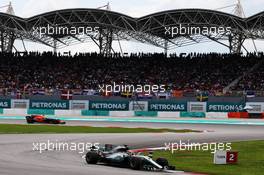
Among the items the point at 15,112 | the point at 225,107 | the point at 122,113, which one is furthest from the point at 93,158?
the point at 15,112

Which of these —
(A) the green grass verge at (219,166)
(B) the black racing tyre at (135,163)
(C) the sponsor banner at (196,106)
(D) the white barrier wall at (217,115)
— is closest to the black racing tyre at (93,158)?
(B) the black racing tyre at (135,163)

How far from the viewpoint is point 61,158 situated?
65.5 ft

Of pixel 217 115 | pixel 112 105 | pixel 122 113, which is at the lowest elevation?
pixel 217 115

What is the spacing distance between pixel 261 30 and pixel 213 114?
15.5 metres

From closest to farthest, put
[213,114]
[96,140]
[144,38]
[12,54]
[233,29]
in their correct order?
1. [96,140]
2. [213,114]
3. [233,29]
4. [144,38]
5. [12,54]

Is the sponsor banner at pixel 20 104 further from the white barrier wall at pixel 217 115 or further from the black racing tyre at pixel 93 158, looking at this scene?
the black racing tyre at pixel 93 158

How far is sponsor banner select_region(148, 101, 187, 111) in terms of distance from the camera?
177ft

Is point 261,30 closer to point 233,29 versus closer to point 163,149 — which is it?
point 233,29

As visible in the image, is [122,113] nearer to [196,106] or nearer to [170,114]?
[170,114]

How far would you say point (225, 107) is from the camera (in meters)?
52.9

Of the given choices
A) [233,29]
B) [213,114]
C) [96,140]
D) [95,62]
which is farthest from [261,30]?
[96,140]

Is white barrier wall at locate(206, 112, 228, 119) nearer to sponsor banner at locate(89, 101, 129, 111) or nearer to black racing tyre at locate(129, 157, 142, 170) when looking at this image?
sponsor banner at locate(89, 101, 129, 111)

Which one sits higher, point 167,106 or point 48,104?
point 48,104

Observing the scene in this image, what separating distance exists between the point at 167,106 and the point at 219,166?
1415 inches
